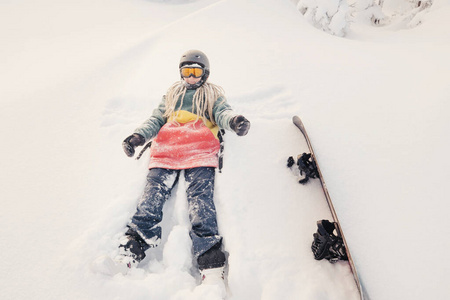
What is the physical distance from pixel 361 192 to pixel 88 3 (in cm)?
1239

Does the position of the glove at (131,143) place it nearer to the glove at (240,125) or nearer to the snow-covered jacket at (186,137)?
the snow-covered jacket at (186,137)

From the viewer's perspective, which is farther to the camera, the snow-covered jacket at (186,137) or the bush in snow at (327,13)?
the bush in snow at (327,13)

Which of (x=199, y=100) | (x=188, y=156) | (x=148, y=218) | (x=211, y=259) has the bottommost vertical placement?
(x=211, y=259)

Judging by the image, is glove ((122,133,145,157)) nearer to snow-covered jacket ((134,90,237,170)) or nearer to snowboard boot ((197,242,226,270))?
snow-covered jacket ((134,90,237,170))

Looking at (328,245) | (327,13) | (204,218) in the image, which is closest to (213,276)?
(204,218)

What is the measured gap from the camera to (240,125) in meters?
2.21

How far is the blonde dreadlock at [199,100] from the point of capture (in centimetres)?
263

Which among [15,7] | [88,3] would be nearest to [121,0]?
[88,3]

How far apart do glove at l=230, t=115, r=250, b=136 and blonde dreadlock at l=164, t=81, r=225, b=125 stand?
460 mm

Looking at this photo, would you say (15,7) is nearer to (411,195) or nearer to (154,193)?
(154,193)

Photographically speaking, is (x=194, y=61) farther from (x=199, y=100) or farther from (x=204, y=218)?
(x=204, y=218)

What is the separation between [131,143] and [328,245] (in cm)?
184

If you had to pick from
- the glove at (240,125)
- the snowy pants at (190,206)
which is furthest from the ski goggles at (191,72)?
the snowy pants at (190,206)

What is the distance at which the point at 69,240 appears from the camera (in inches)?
76.3
